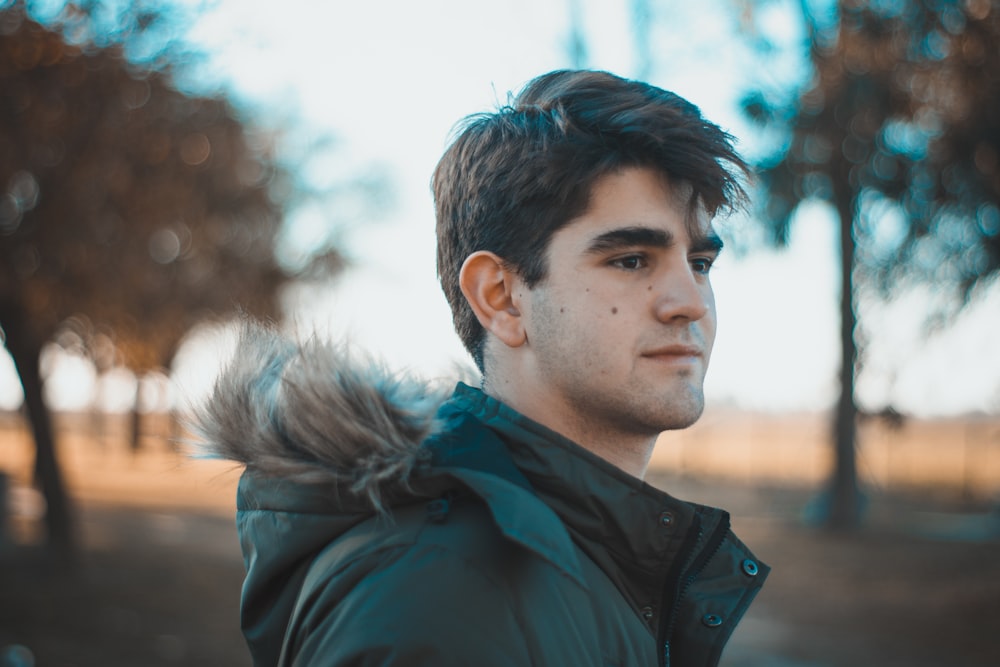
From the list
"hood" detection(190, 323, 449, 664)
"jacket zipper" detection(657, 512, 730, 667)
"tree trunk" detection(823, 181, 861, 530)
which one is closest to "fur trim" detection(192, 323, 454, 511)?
"hood" detection(190, 323, 449, 664)

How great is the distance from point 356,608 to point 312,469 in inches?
14.3

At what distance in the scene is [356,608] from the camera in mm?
1502

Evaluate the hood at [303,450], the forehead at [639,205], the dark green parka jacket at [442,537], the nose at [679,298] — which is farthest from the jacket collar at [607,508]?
the forehead at [639,205]

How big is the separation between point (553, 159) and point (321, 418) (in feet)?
2.71

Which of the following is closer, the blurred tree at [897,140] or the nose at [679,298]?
the nose at [679,298]

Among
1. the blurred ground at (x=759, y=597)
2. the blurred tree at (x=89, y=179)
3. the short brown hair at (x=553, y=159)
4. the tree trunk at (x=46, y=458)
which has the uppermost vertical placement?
the blurred tree at (x=89, y=179)

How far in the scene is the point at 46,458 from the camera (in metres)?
11.6

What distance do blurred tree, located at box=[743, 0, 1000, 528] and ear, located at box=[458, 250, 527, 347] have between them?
31.3 ft

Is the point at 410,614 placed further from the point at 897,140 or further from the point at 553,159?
the point at 897,140

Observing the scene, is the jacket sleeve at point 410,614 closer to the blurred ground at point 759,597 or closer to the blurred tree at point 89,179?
the blurred ground at point 759,597

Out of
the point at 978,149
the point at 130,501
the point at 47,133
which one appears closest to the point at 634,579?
the point at 47,133

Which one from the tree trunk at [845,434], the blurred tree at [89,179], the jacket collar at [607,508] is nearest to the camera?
the jacket collar at [607,508]

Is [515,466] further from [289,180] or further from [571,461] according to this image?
[289,180]

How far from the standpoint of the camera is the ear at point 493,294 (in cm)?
219
